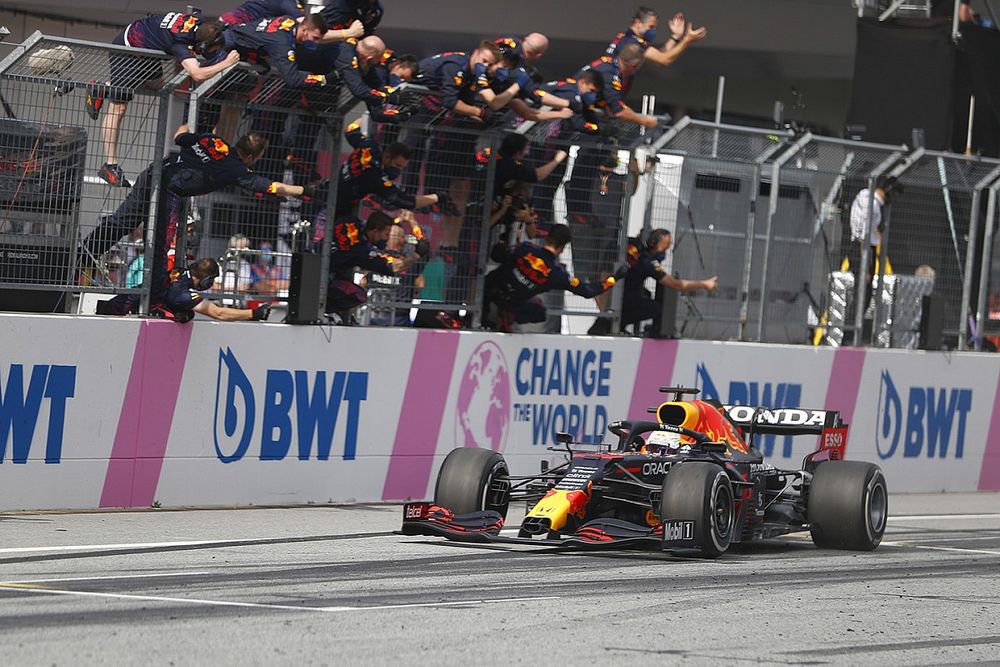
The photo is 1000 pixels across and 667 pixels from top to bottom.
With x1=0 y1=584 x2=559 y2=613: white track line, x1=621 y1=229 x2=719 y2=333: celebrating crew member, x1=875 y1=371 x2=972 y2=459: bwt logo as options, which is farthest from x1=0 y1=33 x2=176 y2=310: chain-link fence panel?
x1=875 y1=371 x2=972 y2=459: bwt logo

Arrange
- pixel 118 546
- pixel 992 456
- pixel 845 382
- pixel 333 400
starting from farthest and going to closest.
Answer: pixel 992 456, pixel 845 382, pixel 333 400, pixel 118 546

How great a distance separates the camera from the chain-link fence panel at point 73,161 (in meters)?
10.7


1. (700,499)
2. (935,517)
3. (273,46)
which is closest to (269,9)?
(273,46)

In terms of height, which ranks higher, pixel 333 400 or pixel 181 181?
pixel 181 181

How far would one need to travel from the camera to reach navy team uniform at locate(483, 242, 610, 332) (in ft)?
44.5

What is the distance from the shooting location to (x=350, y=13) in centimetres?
1270

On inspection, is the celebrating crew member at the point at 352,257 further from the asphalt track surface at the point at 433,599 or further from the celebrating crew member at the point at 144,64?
the asphalt track surface at the point at 433,599

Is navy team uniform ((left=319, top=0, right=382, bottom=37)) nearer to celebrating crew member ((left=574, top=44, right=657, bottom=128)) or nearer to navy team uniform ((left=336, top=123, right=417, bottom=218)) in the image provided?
navy team uniform ((left=336, top=123, right=417, bottom=218))

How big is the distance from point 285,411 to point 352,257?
4.56 feet

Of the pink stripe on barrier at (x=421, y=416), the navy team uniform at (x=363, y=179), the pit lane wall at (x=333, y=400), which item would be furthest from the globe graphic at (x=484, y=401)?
the navy team uniform at (x=363, y=179)

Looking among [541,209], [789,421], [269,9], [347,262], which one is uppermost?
[269,9]

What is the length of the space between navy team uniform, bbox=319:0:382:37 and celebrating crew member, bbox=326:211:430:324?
4.92ft

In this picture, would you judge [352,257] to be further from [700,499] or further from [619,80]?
[700,499]

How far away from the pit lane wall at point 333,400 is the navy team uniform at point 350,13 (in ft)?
7.94
